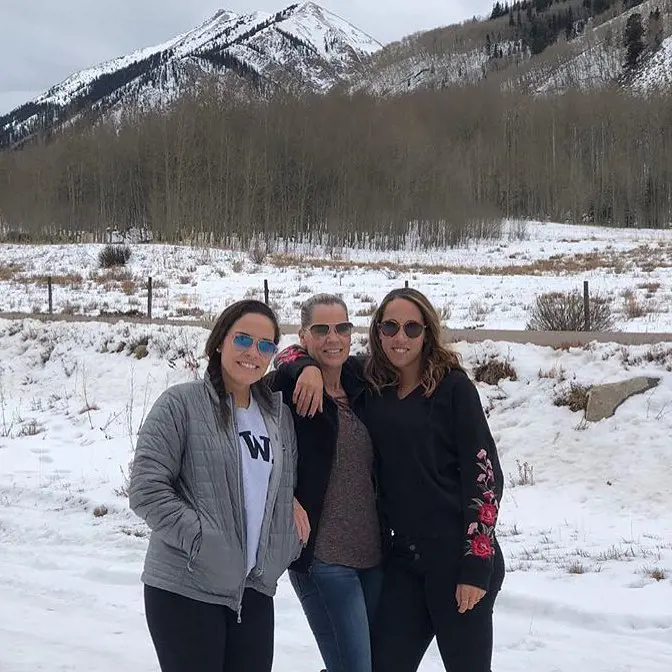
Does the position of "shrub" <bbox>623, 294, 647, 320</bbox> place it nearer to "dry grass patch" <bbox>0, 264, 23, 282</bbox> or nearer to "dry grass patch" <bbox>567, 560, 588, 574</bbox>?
"dry grass patch" <bbox>567, 560, 588, 574</bbox>

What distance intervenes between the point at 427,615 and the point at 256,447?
89 cm

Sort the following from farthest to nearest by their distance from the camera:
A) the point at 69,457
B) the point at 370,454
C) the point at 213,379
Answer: the point at 69,457
the point at 370,454
the point at 213,379

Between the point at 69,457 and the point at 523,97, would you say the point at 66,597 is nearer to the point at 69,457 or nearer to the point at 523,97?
the point at 69,457

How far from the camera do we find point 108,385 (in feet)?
38.7

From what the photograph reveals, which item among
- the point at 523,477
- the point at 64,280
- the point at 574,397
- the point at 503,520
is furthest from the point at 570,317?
the point at 64,280

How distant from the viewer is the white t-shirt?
2.20 metres

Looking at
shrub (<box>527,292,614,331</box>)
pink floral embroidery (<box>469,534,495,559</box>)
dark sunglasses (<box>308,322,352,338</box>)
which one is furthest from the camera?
shrub (<box>527,292,614,331</box>)

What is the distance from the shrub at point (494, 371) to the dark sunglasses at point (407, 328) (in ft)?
23.4

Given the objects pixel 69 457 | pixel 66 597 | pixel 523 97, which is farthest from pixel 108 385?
pixel 523 97

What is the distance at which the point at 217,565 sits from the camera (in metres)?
2.11

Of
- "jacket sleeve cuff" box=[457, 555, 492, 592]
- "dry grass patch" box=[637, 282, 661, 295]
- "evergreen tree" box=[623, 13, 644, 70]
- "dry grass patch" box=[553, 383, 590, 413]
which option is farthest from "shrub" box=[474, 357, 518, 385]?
"evergreen tree" box=[623, 13, 644, 70]

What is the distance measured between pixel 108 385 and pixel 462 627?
10428 millimetres

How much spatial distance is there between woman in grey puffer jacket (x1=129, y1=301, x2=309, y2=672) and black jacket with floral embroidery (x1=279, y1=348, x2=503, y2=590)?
36 centimetres

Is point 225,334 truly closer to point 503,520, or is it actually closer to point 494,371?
point 503,520
